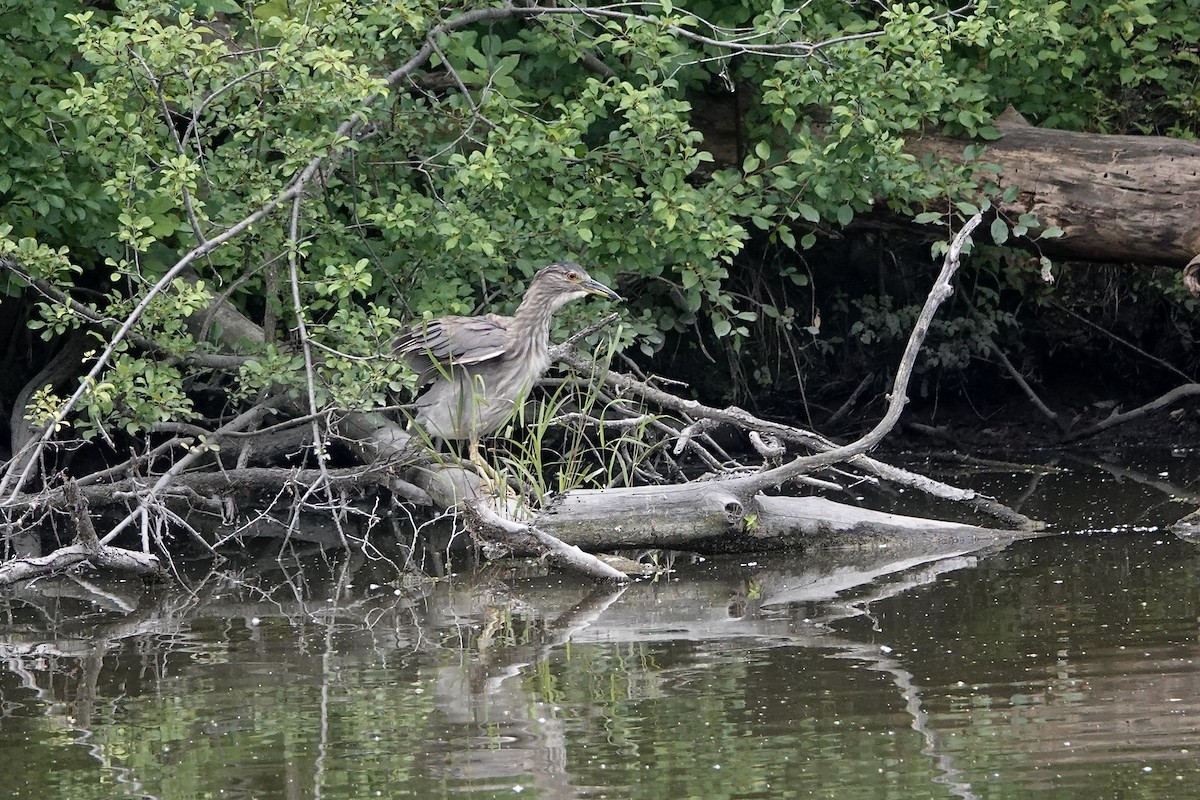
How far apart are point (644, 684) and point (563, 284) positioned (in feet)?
9.89

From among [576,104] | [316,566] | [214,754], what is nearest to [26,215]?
[316,566]

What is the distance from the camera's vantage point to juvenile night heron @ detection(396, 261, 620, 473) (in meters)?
6.89

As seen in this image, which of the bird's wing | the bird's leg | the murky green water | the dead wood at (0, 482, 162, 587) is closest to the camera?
the murky green water

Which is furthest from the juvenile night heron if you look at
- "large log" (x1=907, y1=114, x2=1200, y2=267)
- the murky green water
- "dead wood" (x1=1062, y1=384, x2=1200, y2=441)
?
"dead wood" (x1=1062, y1=384, x2=1200, y2=441)

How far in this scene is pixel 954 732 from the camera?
152 inches

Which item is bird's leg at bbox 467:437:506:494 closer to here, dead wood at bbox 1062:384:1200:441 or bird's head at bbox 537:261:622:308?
bird's head at bbox 537:261:622:308

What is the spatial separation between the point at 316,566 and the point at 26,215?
2090 millimetres

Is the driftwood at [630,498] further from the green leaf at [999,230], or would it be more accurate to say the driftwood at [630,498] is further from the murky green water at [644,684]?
the green leaf at [999,230]

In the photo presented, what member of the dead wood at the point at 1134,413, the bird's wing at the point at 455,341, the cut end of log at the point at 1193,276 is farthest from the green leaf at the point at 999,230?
the bird's wing at the point at 455,341

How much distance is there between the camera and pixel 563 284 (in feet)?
23.5

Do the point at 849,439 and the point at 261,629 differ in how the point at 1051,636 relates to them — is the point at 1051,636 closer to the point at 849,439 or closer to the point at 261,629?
the point at 261,629

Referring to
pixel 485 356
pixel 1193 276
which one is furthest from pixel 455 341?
pixel 1193 276

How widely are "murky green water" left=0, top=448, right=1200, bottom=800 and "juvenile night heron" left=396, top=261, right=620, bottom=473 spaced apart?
82cm

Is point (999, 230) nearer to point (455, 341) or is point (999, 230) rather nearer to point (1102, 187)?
point (1102, 187)
